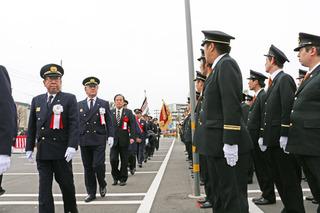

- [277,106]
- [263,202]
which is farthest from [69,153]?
[263,202]

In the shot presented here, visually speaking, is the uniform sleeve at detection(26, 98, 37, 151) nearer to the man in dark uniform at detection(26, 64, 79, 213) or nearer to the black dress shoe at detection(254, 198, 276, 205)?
the man in dark uniform at detection(26, 64, 79, 213)

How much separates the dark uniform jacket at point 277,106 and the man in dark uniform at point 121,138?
14.5 ft

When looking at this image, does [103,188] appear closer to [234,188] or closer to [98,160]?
[98,160]

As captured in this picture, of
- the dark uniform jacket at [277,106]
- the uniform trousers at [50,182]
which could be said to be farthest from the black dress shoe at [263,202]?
the uniform trousers at [50,182]

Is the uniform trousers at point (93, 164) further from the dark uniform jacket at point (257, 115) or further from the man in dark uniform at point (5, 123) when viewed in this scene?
the man in dark uniform at point (5, 123)

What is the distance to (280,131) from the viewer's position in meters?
5.39

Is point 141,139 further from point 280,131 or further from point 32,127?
point 280,131

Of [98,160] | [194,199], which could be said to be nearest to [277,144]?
[194,199]

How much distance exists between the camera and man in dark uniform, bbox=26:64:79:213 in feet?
17.6

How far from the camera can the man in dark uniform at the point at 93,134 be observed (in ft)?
24.9

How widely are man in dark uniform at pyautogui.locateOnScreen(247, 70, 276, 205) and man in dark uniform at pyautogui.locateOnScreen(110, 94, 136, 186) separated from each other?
3412 mm

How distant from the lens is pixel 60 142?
216 inches

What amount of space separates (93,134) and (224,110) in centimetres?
436

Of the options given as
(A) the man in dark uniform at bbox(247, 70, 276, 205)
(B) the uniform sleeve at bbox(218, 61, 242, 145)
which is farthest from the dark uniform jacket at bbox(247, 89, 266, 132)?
(B) the uniform sleeve at bbox(218, 61, 242, 145)
